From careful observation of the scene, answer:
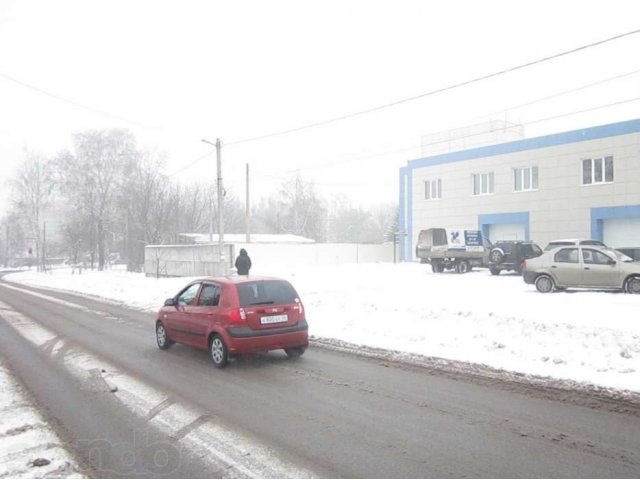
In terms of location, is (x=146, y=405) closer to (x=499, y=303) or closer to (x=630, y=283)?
(x=499, y=303)

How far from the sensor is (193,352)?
9.67m

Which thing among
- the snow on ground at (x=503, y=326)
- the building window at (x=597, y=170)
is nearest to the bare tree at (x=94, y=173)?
the snow on ground at (x=503, y=326)

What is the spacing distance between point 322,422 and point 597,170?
31.5 m

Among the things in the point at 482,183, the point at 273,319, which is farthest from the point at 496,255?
the point at 273,319

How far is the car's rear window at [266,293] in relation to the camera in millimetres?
8461

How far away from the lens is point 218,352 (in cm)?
835

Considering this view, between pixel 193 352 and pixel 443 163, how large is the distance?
33635mm

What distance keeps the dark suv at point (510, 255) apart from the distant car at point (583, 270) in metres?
7.02

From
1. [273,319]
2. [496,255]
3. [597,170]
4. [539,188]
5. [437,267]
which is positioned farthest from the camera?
[539,188]

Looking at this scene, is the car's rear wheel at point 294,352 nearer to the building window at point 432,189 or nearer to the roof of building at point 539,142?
the roof of building at point 539,142

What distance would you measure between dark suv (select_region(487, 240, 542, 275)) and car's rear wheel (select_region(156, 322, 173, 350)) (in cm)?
1910

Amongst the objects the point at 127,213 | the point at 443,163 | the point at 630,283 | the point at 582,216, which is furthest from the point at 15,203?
the point at 630,283

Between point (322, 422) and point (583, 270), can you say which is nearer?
point (322, 422)

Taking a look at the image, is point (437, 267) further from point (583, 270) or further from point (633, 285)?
point (633, 285)
